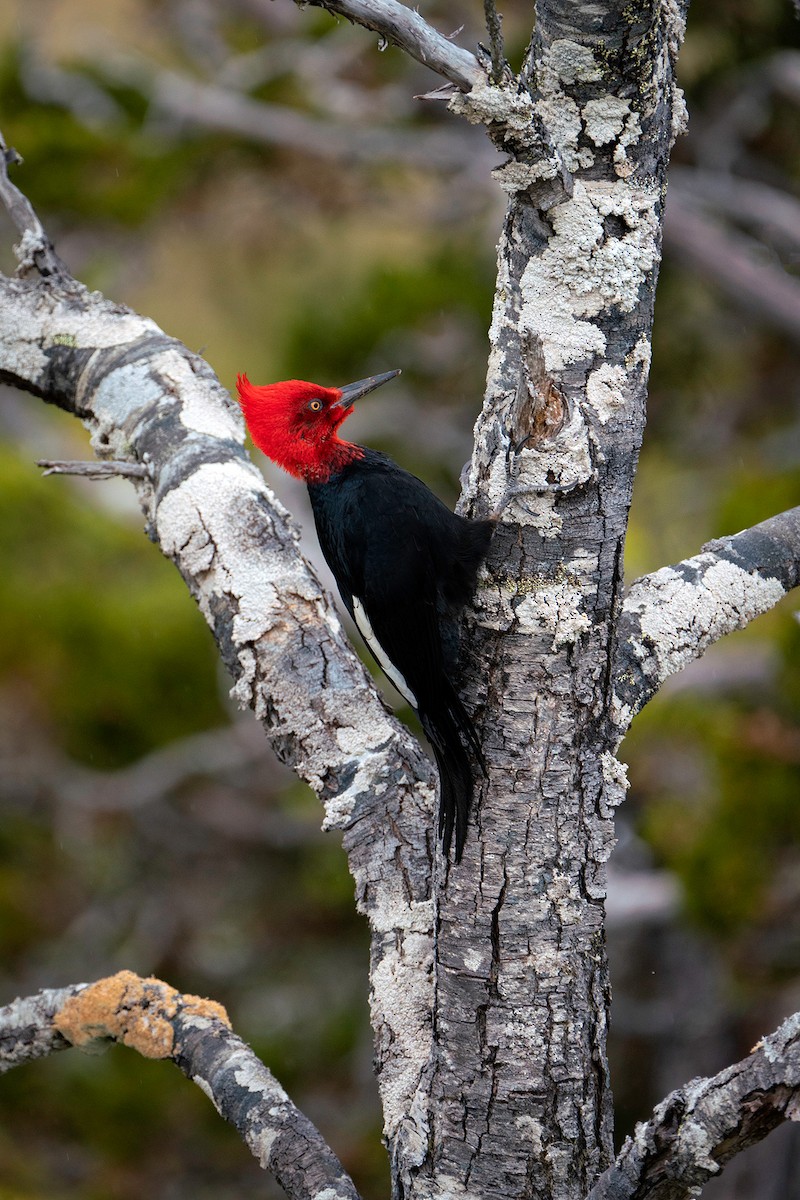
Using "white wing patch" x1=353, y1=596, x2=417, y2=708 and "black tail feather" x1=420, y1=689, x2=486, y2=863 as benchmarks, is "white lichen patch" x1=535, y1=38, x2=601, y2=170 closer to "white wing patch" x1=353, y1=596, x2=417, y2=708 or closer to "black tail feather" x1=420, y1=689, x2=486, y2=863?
"black tail feather" x1=420, y1=689, x2=486, y2=863

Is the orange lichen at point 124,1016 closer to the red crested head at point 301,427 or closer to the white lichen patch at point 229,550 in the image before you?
the white lichen patch at point 229,550

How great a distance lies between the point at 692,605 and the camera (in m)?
1.60

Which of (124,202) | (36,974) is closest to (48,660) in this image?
(36,974)

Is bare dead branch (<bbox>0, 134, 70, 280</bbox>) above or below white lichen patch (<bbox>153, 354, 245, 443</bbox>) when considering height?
above

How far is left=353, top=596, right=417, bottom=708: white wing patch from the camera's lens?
6.10 feet

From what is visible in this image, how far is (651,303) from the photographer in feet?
4.21

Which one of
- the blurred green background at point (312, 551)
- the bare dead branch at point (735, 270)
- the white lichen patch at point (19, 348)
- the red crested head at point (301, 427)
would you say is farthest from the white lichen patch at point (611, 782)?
the bare dead branch at point (735, 270)

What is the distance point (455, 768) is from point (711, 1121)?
0.51 m

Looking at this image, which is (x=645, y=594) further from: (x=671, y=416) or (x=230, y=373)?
(x=230, y=373)

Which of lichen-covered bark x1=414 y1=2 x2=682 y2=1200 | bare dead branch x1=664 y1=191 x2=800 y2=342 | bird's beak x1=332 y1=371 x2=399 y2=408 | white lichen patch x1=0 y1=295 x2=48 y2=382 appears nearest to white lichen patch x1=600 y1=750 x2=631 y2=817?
lichen-covered bark x1=414 y1=2 x2=682 y2=1200

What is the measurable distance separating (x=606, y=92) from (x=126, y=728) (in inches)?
131

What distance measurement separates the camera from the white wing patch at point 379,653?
1.86 meters

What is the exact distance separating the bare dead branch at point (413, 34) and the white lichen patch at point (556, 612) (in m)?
0.55

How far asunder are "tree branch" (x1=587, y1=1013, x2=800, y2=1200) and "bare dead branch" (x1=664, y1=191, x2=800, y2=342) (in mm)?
3548
